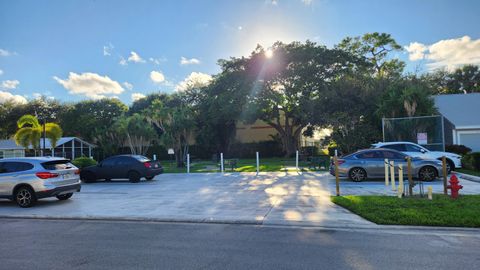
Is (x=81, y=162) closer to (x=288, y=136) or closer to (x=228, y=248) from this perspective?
(x=228, y=248)

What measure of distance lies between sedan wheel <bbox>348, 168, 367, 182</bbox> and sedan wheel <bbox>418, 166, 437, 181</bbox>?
222 cm

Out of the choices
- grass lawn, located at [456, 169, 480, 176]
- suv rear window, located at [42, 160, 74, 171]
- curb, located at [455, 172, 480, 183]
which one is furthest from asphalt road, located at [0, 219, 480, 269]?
grass lawn, located at [456, 169, 480, 176]

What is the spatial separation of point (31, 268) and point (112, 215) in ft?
12.9

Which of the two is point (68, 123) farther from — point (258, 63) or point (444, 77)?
point (444, 77)

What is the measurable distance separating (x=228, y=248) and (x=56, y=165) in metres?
7.96

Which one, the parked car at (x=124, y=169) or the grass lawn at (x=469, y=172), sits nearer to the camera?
the grass lawn at (x=469, y=172)

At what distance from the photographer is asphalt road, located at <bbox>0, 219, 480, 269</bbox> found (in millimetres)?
5062

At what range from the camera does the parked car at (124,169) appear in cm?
1739

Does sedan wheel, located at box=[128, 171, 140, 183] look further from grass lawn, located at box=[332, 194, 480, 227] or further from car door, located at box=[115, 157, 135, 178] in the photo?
grass lawn, located at box=[332, 194, 480, 227]

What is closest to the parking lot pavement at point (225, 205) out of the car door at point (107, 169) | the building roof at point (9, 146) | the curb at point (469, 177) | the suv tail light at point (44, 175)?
the curb at point (469, 177)

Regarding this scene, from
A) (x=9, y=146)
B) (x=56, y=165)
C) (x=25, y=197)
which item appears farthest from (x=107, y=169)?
(x=9, y=146)

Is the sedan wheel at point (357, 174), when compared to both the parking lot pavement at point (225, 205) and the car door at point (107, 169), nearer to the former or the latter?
the parking lot pavement at point (225, 205)

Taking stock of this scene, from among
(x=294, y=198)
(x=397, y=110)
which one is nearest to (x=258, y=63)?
(x=397, y=110)

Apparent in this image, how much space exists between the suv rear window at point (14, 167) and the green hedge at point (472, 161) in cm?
1914
